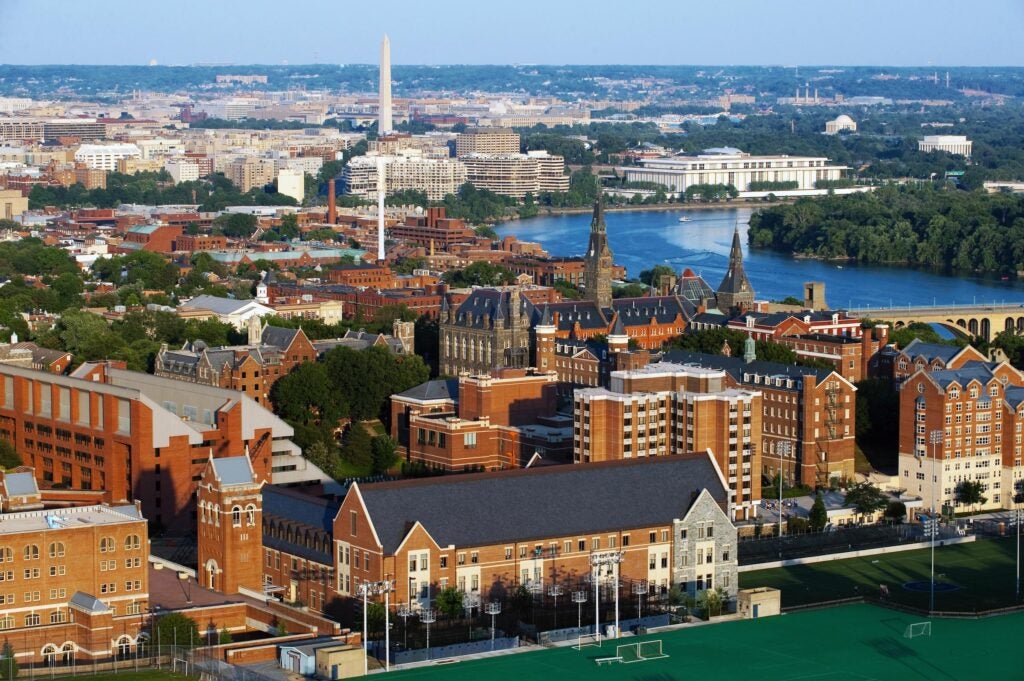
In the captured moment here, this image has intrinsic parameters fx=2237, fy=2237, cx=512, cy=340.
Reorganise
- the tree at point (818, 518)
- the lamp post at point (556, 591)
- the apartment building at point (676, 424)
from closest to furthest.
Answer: the lamp post at point (556, 591)
the tree at point (818, 518)
the apartment building at point (676, 424)

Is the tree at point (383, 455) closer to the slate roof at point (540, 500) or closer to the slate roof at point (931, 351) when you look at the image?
the slate roof at point (540, 500)

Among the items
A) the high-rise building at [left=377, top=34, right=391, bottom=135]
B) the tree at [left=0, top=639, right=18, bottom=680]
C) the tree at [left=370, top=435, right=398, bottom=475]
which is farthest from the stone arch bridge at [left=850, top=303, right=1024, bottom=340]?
the high-rise building at [left=377, top=34, right=391, bottom=135]

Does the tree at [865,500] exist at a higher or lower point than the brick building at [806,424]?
lower

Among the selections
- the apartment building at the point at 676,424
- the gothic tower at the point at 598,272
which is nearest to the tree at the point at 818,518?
the apartment building at the point at 676,424

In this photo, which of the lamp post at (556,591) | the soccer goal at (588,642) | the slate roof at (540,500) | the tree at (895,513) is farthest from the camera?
the tree at (895,513)

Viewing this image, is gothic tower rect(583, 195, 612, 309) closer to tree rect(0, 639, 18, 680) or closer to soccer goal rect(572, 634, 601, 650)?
soccer goal rect(572, 634, 601, 650)

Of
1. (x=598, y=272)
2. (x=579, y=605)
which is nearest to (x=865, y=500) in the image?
(x=579, y=605)
